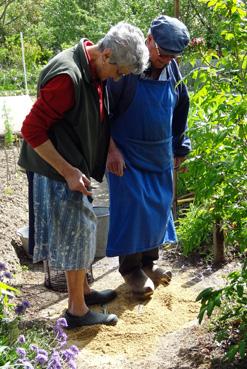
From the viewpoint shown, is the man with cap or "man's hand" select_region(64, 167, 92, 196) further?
the man with cap

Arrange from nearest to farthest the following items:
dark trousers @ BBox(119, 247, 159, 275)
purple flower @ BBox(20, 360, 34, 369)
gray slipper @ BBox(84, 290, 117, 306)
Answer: purple flower @ BBox(20, 360, 34, 369) < gray slipper @ BBox(84, 290, 117, 306) < dark trousers @ BBox(119, 247, 159, 275)

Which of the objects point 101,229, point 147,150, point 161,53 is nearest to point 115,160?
point 147,150

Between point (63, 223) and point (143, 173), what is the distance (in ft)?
2.44

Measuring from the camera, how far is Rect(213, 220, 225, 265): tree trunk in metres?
4.71

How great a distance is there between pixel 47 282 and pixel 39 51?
34.6 ft


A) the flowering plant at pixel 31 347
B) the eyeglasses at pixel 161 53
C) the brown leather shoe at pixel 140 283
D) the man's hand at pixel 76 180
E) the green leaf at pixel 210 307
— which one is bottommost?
the brown leather shoe at pixel 140 283

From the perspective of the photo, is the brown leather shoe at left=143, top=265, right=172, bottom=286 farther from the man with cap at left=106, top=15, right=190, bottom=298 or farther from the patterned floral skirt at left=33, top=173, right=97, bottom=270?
the patterned floral skirt at left=33, top=173, right=97, bottom=270

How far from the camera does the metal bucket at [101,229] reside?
4.87 metres

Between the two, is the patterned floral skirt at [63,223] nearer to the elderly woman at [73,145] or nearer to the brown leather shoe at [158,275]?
the elderly woman at [73,145]

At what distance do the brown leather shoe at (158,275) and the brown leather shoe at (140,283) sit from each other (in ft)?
0.59

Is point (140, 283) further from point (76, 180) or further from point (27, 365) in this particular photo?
point (27, 365)

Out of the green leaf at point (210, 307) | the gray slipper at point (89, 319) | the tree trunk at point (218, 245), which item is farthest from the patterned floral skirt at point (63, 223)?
the tree trunk at point (218, 245)

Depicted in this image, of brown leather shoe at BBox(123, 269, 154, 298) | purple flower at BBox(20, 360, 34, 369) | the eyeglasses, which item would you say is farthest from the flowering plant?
the eyeglasses

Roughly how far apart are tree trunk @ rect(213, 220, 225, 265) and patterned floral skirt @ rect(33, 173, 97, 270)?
1.28 meters
